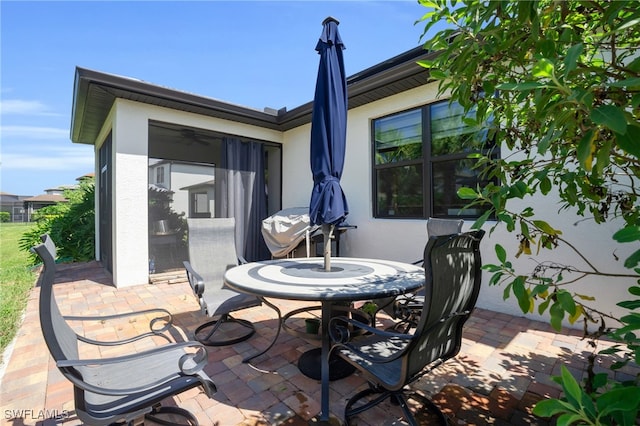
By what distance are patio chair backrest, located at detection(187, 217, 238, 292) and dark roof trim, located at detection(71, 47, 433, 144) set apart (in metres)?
2.69

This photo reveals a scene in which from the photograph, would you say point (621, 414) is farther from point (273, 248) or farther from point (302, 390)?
point (273, 248)

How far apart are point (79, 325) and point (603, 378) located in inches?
184

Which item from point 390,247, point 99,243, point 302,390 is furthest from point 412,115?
point 99,243

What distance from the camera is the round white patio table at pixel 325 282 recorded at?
1905mm

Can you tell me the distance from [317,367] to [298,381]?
22cm

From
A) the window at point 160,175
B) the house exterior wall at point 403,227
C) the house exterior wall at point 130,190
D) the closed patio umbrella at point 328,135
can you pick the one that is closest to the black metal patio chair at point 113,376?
the closed patio umbrella at point 328,135

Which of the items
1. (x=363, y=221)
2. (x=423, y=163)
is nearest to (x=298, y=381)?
(x=363, y=221)

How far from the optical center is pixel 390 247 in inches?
197

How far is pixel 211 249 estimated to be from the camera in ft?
11.8

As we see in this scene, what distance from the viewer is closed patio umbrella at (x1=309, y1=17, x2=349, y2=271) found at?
2.58 m

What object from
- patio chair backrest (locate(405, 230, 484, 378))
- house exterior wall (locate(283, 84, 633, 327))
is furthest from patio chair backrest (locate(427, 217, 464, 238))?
patio chair backrest (locate(405, 230, 484, 378))

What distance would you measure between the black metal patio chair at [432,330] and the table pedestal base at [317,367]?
428mm

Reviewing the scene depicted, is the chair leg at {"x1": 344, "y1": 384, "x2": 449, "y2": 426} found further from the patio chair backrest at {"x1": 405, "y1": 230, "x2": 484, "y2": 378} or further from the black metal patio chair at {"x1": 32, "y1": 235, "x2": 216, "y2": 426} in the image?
the black metal patio chair at {"x1": 32, "y1": 235, "x2": 216, "y2": 426}

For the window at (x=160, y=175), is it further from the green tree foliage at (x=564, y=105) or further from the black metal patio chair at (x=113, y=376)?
the green tree foliage at (x=564, y=105)
